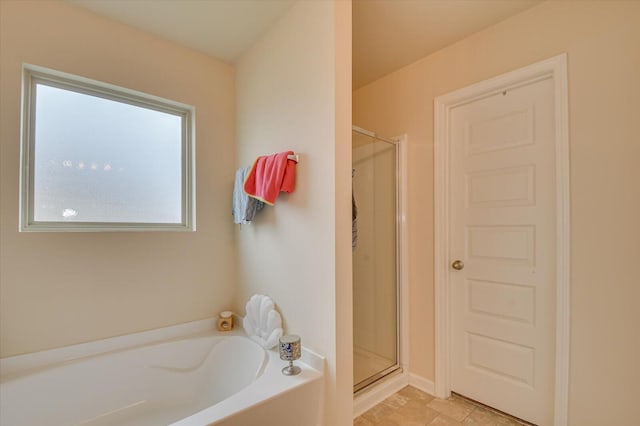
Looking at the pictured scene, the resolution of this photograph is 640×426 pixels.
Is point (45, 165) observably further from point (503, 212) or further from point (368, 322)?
point (503, 212)

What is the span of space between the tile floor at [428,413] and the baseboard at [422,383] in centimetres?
5

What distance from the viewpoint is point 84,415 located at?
155cm

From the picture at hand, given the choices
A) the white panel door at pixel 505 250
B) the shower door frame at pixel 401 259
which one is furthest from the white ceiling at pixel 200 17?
the white panel door at pixel 505 250

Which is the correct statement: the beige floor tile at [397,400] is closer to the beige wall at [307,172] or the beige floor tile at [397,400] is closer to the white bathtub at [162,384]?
the beige wall at [307,172]

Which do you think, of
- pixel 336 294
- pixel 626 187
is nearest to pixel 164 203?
pixel 336 294

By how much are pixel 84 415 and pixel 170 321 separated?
59 cm

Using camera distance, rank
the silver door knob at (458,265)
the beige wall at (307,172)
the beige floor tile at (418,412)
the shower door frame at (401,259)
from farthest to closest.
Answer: the shower door frame at (401,259), the silver door knob at (458,265), the beige floor tile at (418,412), the beige wall at (307,172)

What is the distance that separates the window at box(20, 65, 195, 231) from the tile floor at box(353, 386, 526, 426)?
1.79 m

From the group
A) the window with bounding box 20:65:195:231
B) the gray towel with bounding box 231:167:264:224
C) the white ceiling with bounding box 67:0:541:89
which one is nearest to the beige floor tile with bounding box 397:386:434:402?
the gray towel with bounding box 231:167:264:224

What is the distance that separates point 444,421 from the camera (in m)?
1.74

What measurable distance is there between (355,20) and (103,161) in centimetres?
181

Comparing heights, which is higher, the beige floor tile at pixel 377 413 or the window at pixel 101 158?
the window at pixel 101 158

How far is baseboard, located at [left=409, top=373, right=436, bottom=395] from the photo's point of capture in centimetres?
205

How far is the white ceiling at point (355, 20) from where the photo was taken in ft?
5.40
